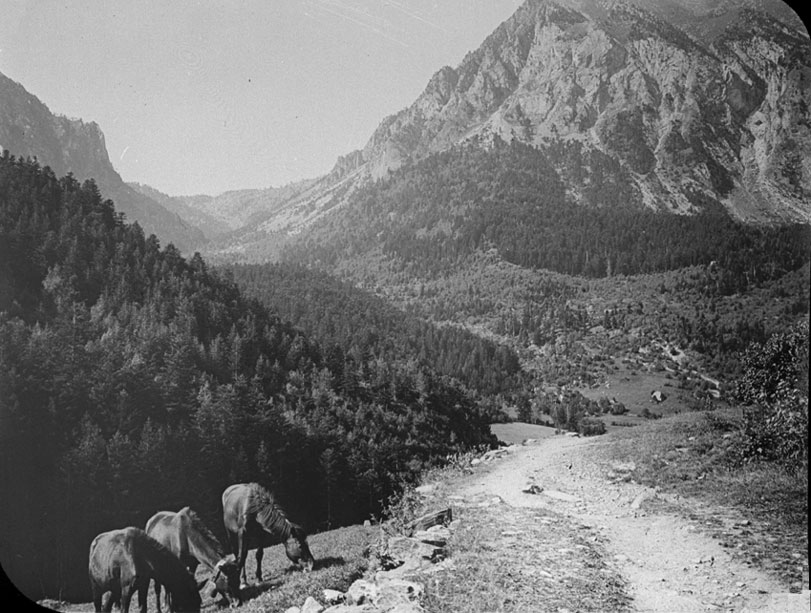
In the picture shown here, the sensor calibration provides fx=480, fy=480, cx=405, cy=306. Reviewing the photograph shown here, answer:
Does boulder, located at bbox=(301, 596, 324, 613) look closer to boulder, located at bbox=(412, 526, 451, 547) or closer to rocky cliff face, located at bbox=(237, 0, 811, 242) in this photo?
boulder, located at bbox=(412, 526, 451, 547)

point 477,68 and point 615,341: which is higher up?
point 477,68

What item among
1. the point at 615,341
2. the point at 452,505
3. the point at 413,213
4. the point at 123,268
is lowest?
the point at 452,505

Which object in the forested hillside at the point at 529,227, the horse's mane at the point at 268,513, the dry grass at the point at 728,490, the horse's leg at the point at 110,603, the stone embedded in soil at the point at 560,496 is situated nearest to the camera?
the dry grass at the point at 728,490

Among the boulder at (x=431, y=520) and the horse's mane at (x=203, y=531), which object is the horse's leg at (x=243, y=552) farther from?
the boulder at (x=431, y=520)

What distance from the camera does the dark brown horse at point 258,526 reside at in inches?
328

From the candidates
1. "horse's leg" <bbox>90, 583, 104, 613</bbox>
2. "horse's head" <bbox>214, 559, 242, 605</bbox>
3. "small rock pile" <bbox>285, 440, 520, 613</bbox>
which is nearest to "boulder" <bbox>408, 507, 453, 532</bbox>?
"small rock pile" <bbox>285, 440, 520, 613</bbox>

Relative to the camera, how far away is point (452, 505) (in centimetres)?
1223

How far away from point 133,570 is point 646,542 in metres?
8.82

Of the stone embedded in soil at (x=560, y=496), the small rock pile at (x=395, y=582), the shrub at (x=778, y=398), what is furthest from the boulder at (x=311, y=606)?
the shrub at (x=778, y=398)

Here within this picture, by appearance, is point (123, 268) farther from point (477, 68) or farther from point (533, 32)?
point (477, 68)

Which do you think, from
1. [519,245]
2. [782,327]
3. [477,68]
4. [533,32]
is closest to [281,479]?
[782,327]

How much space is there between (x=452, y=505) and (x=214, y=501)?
6128 millimetres

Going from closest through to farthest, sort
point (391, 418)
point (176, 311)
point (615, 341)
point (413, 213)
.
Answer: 1. point (176, 311)
2. point (391, 418)
3. point (615, 341)
4. point (413, 213)

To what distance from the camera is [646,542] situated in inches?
346
